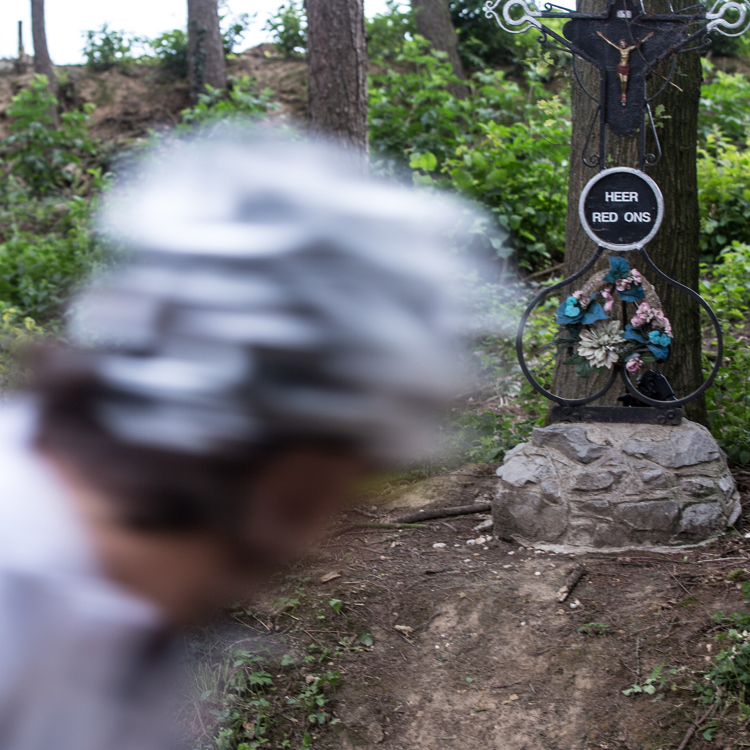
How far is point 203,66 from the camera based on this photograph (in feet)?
43.8

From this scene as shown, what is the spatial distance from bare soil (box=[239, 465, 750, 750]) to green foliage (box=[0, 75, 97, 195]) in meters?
10.3

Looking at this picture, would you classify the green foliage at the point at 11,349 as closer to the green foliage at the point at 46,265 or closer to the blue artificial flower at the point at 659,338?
the green foliage at the point at 46,265

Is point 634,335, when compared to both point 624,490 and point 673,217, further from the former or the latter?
point 673,217

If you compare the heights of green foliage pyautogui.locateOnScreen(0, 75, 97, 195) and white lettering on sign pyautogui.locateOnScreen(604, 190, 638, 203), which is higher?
green foliage pyautogui.locateOnScreen(0, 75, 97, 195)

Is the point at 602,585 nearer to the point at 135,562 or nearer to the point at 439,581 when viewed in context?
the point at 439,581

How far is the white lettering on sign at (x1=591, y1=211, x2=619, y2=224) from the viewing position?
143 inches

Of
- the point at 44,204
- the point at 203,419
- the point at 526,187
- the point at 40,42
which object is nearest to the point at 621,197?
the point at 203,419

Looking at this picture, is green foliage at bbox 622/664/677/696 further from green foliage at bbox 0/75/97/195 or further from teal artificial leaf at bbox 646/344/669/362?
green foliage at bbox 0/75/97/195

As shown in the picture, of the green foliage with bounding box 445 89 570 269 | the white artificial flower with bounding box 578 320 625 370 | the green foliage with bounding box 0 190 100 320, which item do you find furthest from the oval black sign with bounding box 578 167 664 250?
the green foliage with bounding box 0 190 100 320

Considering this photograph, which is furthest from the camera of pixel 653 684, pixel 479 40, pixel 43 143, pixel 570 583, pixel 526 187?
pixel 479 40

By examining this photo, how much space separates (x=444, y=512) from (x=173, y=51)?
12856 mm

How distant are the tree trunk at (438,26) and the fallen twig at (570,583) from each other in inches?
445

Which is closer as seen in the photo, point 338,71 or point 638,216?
point 638,216

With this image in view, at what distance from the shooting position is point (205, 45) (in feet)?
43.4
